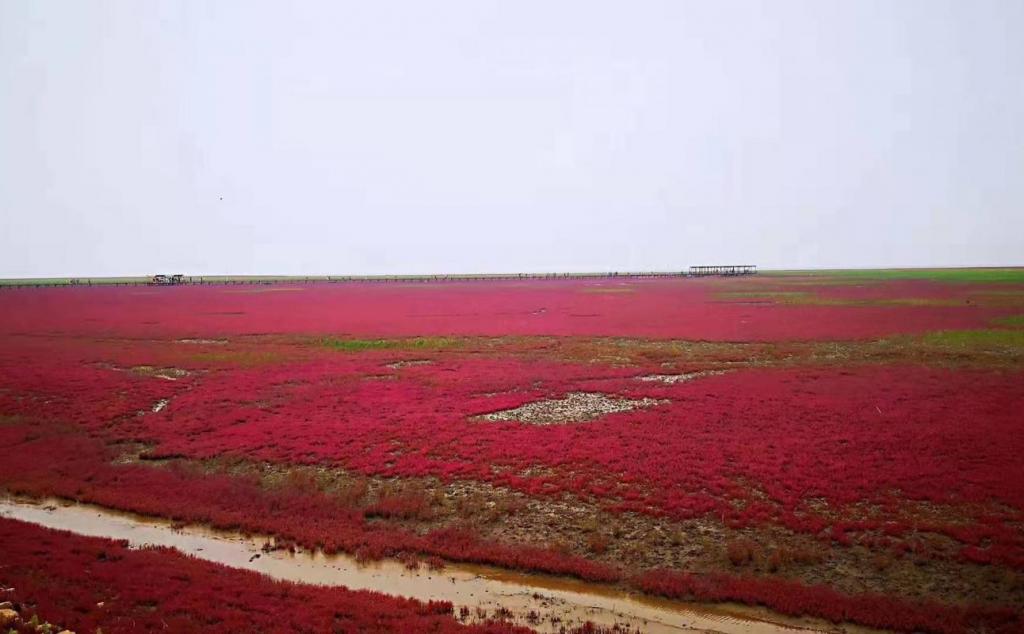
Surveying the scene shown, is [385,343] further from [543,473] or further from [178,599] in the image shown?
A: [178,599]

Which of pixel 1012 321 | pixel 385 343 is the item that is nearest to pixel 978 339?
pixel 1012 321

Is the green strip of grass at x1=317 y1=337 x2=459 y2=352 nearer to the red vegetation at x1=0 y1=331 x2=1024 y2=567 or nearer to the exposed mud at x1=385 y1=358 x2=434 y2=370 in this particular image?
the exposed mud at x1=385 y1=358 x2=434 y2=370

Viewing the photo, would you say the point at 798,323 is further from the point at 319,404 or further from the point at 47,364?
the point at 47,364

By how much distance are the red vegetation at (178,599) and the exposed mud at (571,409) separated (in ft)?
46.6

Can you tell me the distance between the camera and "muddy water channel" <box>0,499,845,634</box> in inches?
441

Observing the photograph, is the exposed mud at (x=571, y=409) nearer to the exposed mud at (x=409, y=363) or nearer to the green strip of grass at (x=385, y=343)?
the exposed mud at (x=409, y=363)

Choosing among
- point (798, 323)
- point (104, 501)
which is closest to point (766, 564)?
point (104, 501)

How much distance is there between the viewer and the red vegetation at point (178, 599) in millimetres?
10445

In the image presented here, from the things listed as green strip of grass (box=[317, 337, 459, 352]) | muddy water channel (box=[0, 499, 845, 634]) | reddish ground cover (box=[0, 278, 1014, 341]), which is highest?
reddish ground cover (box=[0, 278, 1014, 341])

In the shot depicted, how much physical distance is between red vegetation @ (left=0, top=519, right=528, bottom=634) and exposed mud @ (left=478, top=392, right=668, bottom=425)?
560 inches

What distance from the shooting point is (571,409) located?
27141mm

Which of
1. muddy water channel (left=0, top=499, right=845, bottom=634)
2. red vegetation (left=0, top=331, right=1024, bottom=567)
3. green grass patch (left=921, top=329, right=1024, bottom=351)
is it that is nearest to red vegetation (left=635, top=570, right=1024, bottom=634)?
muddy water channel (left=0, top=499, right=845, bottom=634)

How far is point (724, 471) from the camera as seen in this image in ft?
61.7

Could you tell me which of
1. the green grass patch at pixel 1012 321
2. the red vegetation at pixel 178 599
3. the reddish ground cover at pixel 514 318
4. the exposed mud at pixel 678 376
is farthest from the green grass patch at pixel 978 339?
the red vegetation at pixel 178 599
